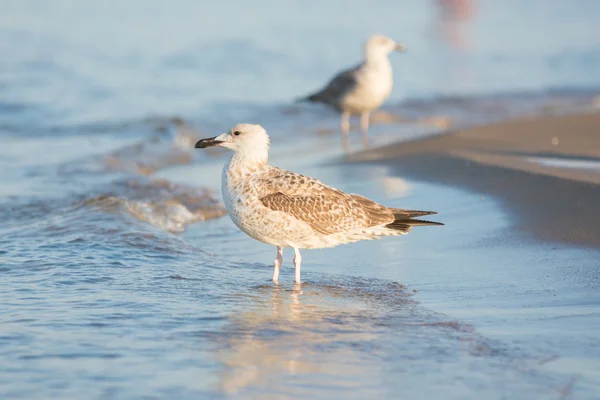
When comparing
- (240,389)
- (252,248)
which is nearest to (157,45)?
(252,248)

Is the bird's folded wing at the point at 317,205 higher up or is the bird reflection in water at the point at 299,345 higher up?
the bird's folded wing at the point at 317,205

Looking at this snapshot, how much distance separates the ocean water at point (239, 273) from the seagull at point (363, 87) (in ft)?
1.66

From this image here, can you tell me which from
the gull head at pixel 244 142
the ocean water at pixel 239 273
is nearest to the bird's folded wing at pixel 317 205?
the gull head at pixel 244 142

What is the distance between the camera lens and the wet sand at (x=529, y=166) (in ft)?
24.6

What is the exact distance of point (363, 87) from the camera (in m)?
14.5

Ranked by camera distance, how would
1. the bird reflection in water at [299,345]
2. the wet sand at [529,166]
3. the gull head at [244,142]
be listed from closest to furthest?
the bird reflection in water at [299,345]
the gull head at [244,142]
the wet sand at [529,166]

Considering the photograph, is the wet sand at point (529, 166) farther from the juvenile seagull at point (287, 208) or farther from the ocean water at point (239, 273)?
the juvenile seagull at point (287, 208)

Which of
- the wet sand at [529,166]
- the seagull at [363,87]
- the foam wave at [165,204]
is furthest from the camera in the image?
the seagull at [363,87]

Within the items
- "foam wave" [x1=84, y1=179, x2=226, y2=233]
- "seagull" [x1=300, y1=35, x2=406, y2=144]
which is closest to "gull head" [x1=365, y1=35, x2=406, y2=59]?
"seagull" [x1=300, y1=35, x2=406, y2=144]

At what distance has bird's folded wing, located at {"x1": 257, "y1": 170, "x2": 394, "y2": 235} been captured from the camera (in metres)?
6.70

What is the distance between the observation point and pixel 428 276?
6.73 meters

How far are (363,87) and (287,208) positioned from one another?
316 inches

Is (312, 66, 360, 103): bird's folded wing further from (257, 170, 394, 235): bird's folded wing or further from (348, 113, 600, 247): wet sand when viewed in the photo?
(257, 170, 394, 235): bird's folded wing

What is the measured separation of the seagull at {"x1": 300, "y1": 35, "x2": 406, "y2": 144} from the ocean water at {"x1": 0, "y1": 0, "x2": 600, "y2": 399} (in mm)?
506
